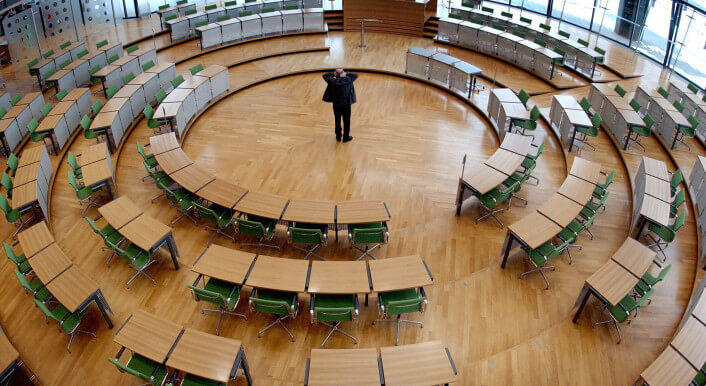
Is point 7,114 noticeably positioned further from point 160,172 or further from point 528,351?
point 528,351

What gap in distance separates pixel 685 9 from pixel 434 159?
780cm

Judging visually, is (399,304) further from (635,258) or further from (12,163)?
(12,163)

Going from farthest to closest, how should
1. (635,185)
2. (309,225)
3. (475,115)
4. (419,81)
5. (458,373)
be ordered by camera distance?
(419,81), (475,115), (635,185), (309,225), (458,373)

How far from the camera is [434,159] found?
9844 millimetres

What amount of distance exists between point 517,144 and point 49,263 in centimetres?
787

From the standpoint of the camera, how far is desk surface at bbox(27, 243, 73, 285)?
248 inches

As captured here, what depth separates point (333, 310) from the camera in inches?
230

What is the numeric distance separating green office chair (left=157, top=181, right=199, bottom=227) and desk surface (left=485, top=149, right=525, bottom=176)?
203 inches

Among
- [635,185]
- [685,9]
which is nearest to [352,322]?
[635,185]

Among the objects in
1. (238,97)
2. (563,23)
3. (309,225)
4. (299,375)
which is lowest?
(299,375)

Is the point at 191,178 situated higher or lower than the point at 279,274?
higher

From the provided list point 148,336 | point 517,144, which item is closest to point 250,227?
point 148,336

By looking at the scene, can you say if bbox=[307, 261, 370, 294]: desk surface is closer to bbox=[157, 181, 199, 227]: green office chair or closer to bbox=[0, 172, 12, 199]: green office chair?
bbox=[157, 181, 199, 227]: green office chair

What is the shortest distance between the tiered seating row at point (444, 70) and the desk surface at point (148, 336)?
29.8ft
